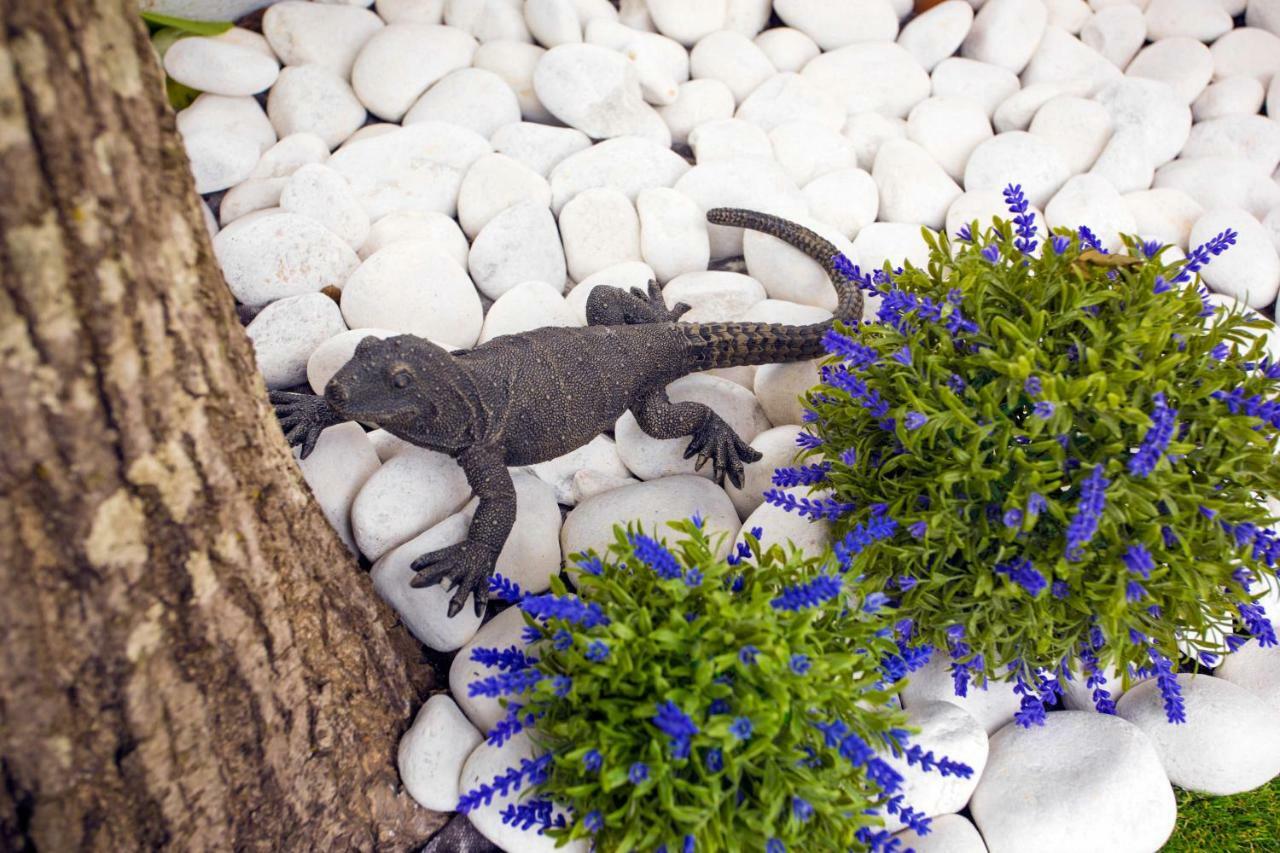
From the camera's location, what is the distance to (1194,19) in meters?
4.52

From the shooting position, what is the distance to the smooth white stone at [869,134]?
13.6 feet

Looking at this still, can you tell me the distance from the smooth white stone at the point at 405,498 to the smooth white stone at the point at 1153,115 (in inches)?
135

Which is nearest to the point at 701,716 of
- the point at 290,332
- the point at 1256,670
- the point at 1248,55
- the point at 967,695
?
the point at 967,695

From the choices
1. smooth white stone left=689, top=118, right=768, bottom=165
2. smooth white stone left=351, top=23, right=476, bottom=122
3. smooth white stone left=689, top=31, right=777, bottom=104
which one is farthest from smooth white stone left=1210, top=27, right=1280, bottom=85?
smooth white stone left=351, top=23, right=476, bottom=122

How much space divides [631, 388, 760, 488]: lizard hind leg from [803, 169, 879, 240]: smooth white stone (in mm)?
1291

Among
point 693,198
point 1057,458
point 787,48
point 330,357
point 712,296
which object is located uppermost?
point 787,48

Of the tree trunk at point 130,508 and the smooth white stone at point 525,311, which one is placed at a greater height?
the tree trunk at point 130,508

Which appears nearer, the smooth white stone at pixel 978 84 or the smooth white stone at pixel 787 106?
the smooth white stone at pixel 787 106

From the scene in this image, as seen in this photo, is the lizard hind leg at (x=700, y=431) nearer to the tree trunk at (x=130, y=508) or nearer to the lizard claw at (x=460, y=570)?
the lizard claw at (x=460, y=570)

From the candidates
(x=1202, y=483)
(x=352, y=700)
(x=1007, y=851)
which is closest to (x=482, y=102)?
(x=352, y=700)

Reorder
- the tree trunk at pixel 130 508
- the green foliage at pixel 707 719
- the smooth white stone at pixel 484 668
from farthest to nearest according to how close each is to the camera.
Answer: the smooth white stone at pixel 484 668 → the green foliage at pixel 707 719 → the tree trunk at pixel 130 508

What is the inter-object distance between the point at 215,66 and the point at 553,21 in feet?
4.83

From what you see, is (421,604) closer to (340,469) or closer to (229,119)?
(340,469)

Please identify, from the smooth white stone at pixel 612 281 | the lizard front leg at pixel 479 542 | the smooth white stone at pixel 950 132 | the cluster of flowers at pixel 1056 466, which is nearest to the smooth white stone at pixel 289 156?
the smooth white stone at pixel 612 281
